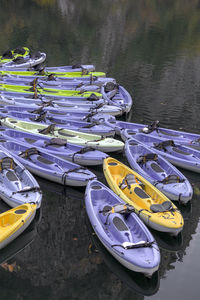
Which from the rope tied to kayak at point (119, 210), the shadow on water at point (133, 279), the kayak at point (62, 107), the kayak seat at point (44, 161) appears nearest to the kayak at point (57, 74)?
the kayak at point (62, 107)

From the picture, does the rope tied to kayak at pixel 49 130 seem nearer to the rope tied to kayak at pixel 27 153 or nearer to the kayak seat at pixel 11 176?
the rope tied to kayak at pixel 27 153

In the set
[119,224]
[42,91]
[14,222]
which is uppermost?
[42,91]

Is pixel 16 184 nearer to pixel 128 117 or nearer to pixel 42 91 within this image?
pixel 128 117

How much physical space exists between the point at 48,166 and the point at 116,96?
1470 centimetres

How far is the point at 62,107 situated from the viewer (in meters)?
28.9

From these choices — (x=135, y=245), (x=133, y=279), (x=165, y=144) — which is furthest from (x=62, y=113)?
(x=133, y=279)

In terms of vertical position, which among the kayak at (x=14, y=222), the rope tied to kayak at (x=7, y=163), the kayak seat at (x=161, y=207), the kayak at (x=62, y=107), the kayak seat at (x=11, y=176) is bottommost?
the kayak at (x=14, y=222)

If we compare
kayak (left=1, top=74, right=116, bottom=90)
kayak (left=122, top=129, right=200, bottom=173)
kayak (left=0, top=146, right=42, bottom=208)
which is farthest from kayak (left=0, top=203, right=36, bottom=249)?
kayak (left=1, top=74, right=116, bottom=90)

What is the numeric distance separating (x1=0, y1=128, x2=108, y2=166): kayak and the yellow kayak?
4.05 ft

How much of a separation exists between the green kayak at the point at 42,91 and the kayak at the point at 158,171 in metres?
10.3

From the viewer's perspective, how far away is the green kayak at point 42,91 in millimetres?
30922

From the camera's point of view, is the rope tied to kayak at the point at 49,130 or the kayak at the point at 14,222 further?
the rope tied to kayak at the point at 49,130

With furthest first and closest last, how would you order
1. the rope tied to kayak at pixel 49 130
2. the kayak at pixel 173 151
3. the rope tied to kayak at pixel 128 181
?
the rope tied to kayak at pixel 49 130 < the kayak at pixel 173 151 < the rope tied to kayak at pixel 128 181

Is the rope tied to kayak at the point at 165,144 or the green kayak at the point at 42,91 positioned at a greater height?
the green kayak at the point at 42,91
